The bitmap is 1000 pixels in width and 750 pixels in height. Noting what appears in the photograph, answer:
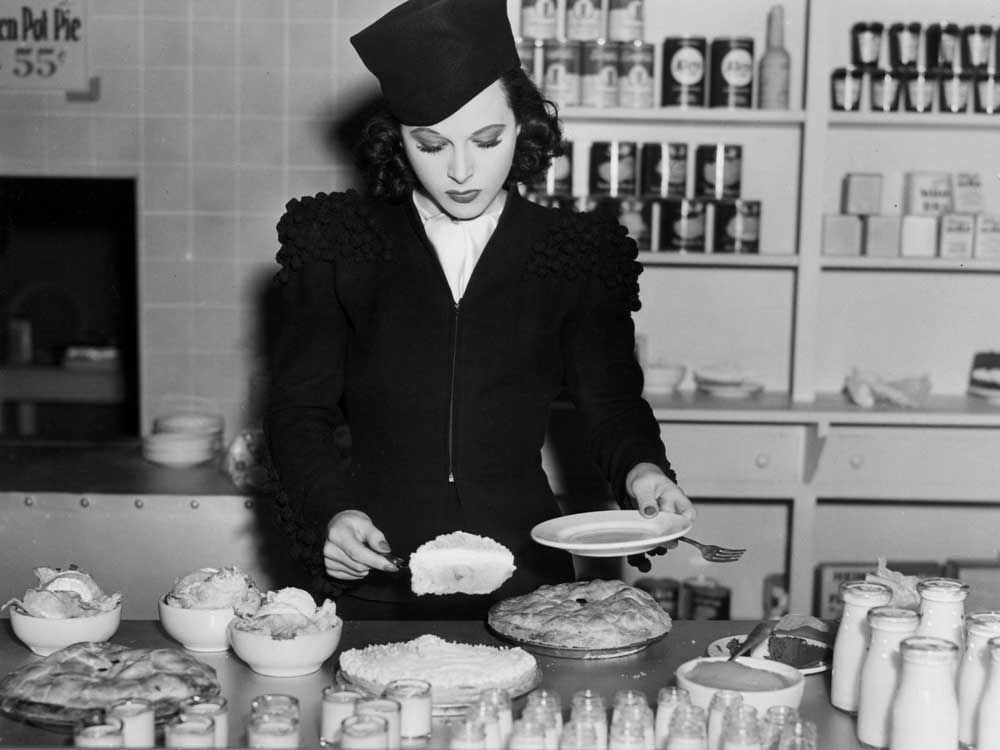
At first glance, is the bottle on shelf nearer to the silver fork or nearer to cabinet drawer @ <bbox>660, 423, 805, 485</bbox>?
cabinet drawer @ <bbox>660, 423, 805, 485</bbox>

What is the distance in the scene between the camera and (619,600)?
67.3 inches

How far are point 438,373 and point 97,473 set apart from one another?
1.61m

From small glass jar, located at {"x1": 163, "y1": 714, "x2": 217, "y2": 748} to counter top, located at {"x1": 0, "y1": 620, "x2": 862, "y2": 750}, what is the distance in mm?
114

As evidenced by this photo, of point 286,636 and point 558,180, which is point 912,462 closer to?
point 558,180

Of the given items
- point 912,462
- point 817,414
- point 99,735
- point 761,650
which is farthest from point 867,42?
point 99,735

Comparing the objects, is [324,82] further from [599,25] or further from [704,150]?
[704,150]

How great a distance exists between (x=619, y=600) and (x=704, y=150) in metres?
2.08

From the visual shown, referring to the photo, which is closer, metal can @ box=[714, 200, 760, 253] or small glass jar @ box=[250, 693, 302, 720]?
small glass jar @ box=[250, 693, 302, 720]

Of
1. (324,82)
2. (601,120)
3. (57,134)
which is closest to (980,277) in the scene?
(601,120)

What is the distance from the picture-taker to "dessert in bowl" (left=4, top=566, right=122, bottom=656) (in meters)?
1.59

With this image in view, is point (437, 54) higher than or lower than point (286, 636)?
higher

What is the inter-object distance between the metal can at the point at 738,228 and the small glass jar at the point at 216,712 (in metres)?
2.50

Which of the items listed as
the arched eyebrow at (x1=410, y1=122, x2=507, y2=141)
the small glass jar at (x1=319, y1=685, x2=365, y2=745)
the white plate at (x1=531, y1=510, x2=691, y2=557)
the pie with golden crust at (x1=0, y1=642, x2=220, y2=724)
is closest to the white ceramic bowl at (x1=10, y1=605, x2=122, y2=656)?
the pie with golden crust at (x1=0, y1=642, x2=220, y2=724)

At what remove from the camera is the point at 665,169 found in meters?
3.51
